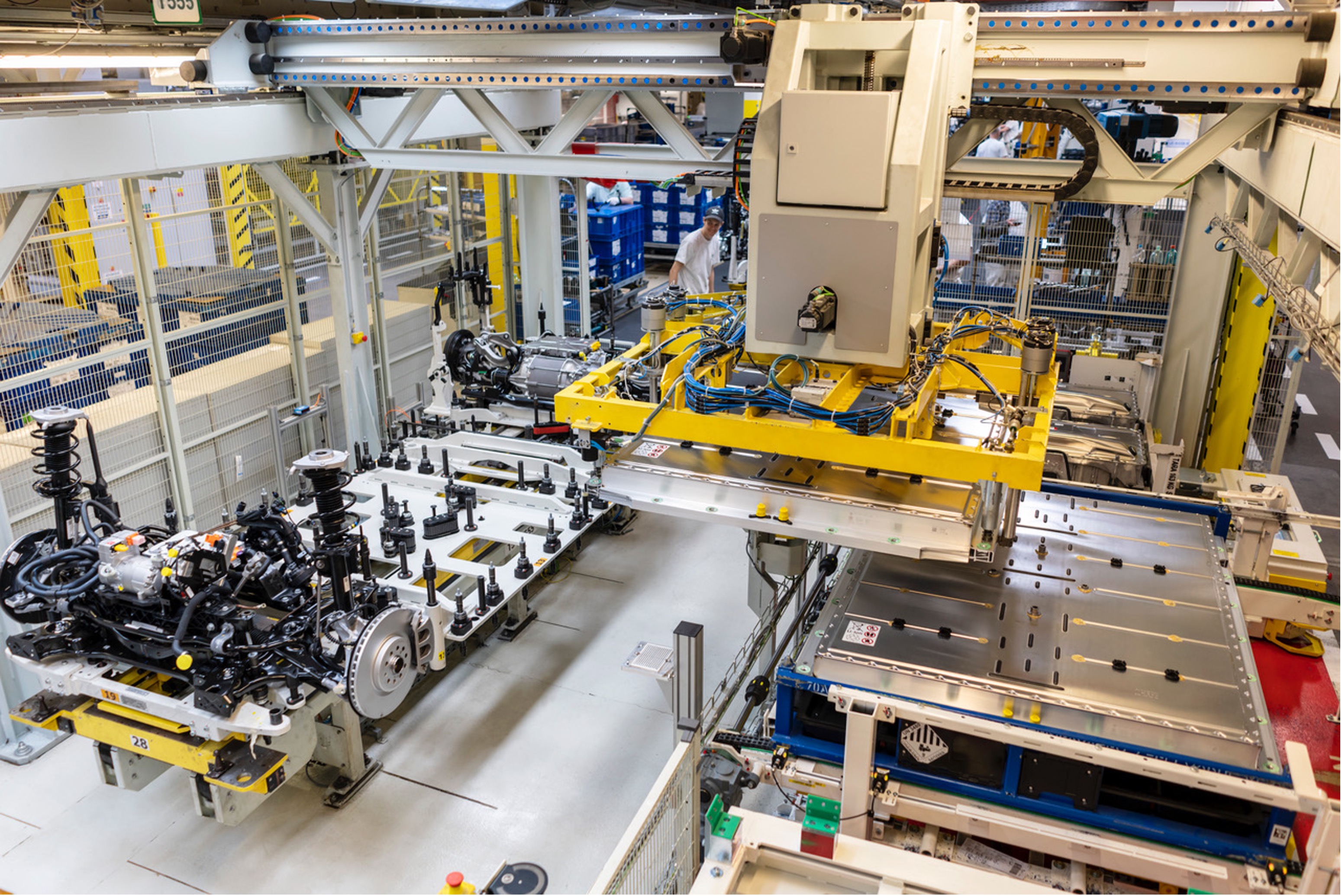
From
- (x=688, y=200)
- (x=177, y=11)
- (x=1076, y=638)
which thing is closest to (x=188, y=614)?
(x=177, y=11)

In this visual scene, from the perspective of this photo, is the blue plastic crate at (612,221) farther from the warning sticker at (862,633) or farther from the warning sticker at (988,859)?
the warning sticker at (988,859)

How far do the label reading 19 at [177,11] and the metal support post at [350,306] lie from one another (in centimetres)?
140

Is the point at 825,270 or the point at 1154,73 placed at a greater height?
the point at 1154,73

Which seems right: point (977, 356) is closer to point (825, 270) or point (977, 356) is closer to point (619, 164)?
point (825, 270)

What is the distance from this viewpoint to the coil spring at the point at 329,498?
3.79m

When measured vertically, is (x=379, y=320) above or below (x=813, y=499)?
below

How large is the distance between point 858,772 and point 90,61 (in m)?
5.11

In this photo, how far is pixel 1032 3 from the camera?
8008 mm

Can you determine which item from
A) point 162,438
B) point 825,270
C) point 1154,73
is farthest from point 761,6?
point 162,438

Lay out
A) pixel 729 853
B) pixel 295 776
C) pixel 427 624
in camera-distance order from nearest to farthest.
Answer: pixel 729 853 < pixel 427 624 < pixel 295 776

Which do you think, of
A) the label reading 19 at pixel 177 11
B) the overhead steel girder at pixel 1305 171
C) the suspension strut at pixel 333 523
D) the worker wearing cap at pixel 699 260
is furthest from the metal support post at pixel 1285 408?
the label reading 19 at pixel 177 11

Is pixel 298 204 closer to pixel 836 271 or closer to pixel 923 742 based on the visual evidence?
pixel 836 271

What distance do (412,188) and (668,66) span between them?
389 centimetres

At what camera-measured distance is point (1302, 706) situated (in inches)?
145
